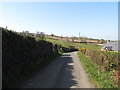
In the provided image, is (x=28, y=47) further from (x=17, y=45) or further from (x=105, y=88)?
(x=105, y=88)

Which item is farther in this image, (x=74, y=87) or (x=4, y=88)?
(x=74, y=87)

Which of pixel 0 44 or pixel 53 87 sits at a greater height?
pixel 0 44

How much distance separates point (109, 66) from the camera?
47.8 ft

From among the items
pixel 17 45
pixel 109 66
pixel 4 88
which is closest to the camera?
pixel 4 88

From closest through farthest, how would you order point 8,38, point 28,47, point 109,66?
point 8,38 → point 109,66 → point 28,47

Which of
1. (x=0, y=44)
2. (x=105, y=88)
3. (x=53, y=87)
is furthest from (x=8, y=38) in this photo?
(x=105, y=88)

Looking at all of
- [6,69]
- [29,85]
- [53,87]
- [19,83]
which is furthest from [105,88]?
[6,69]

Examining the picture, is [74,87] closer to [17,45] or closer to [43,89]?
[43,89]

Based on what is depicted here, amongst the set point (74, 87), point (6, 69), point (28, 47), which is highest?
point (28, 47)

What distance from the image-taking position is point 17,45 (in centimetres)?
1269

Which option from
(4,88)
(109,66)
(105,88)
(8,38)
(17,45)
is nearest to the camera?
(4,88)

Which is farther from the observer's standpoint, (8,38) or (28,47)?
(28,47)

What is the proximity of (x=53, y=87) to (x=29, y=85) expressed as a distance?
4.72 ft

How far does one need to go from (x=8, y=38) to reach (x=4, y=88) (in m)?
3.48
